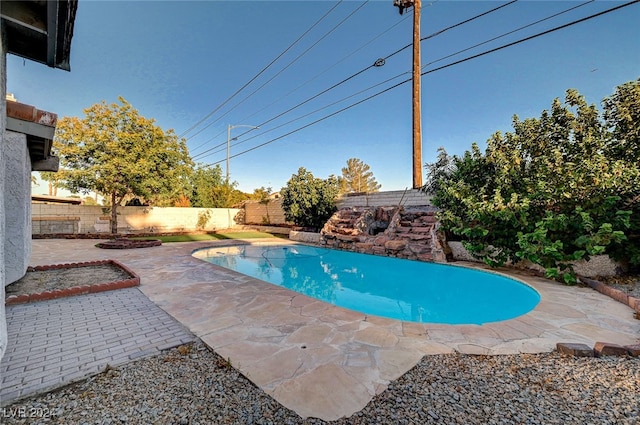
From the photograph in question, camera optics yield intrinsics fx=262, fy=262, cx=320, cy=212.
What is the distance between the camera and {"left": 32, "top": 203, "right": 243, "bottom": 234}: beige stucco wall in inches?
542

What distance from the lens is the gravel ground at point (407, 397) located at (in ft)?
6.29

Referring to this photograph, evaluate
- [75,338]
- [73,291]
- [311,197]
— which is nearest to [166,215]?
[311,197]

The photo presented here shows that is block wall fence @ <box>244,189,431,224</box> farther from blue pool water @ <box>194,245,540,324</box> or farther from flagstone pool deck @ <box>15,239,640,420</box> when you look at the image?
flagstone pool deck @ <box>15,239,640,420</box>

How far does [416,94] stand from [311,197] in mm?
Result: 7069

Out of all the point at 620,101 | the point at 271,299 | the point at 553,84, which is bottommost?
the point at 271,299

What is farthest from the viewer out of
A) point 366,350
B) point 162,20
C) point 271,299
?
point 162,20

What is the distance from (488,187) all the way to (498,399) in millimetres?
6678

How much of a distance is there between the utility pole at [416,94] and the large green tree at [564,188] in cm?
390

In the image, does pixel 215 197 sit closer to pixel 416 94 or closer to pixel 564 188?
pixel 416 94

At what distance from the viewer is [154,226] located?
17.2 meters

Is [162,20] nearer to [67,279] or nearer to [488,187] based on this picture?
[67,279]

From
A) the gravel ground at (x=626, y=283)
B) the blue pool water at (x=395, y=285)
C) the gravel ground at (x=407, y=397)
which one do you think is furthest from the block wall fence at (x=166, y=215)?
the gravel ground at (x=407, y=397)

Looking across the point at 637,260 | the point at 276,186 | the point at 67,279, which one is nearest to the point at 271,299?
the point at 67,279

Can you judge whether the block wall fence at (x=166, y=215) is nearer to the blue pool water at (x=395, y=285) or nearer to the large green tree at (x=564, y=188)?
the blue pool water at (x=395, y=285)
